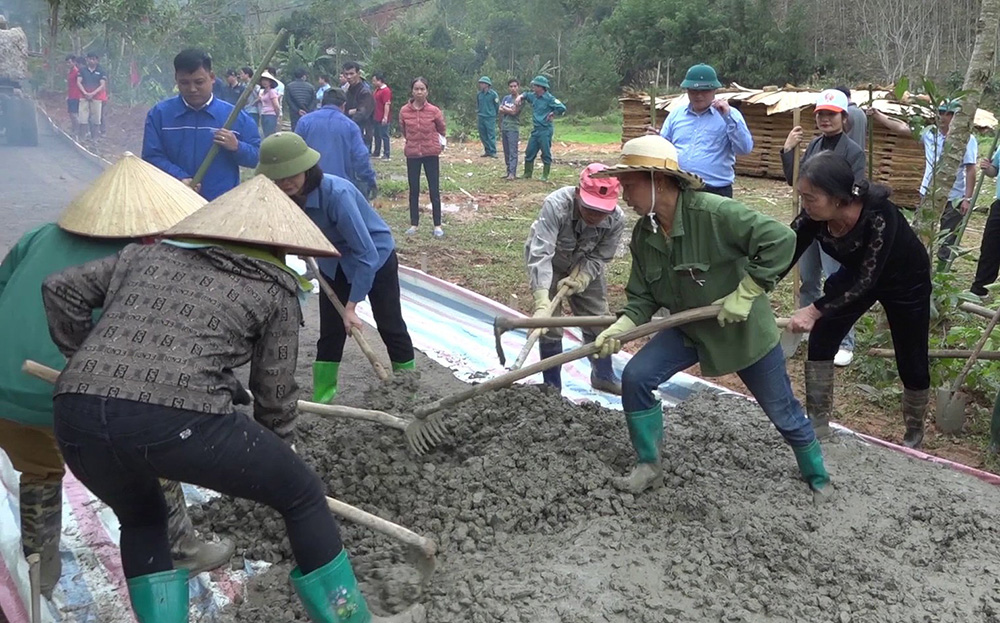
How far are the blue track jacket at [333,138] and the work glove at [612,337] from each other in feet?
13.9

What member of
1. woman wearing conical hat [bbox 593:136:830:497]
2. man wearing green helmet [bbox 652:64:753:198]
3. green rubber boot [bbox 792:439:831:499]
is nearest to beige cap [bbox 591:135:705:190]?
woman wearing conical hat [bbox 593:136:830:497]

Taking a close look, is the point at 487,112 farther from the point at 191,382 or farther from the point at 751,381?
the point at 191,382

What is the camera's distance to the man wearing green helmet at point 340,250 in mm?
3539

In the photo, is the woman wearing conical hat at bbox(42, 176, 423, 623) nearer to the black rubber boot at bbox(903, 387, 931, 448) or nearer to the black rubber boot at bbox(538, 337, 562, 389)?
the black rubber boot at bbox(538, 337, 562, 389)

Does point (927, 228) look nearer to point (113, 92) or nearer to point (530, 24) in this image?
point (113, 92)

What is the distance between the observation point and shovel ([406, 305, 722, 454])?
313cm

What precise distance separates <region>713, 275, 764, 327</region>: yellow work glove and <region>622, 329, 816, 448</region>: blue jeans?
25 centimetres

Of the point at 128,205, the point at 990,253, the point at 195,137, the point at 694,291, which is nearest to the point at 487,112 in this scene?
the point at 990,253

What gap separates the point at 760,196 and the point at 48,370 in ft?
34.2

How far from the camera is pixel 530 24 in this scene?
28.8m

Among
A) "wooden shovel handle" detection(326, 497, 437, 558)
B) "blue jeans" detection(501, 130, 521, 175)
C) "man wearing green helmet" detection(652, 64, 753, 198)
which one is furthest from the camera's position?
"blue jeans" detection(501, 130, 521, 175)

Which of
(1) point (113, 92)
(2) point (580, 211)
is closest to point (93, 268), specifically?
(2) point (580, 211)

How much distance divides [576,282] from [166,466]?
8.19 ft

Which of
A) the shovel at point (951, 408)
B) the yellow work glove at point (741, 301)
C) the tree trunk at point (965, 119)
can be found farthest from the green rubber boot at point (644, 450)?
the tree trunk at point (965, 119)
